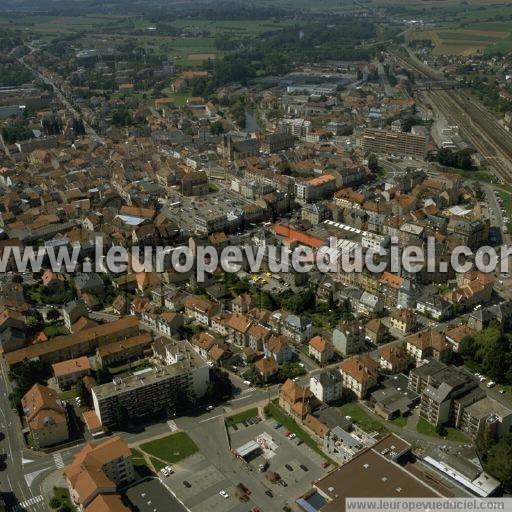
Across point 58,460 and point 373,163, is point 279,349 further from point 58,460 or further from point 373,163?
point 373,163

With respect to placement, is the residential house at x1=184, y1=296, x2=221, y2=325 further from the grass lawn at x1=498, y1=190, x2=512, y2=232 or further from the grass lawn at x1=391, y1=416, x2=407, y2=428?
the grass lawn at x1=498, y1=190, x2=512, y2=232

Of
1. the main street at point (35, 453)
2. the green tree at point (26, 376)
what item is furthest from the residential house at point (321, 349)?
the green tree at point (26, 376)

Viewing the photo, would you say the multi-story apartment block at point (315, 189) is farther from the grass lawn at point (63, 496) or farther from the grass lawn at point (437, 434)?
the grass lawn at point (63, 496)

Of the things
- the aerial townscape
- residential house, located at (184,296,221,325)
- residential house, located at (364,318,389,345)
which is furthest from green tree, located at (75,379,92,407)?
residential house, located at (364,318,389,345)

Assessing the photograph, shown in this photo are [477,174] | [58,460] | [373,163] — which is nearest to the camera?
[58,460]

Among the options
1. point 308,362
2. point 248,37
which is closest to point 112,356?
point 308,362

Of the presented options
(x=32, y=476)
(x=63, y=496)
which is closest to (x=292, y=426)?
(x=63, y=496)
